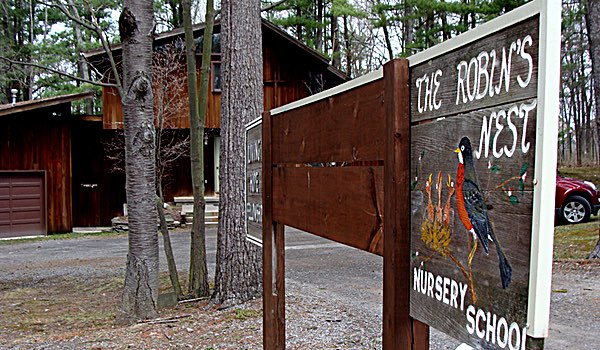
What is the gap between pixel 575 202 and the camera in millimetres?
14062

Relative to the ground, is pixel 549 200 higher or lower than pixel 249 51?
lower

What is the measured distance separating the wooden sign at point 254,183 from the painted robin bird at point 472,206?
81.6 inches

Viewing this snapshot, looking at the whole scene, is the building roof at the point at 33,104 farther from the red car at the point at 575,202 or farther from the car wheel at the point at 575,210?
the car wheel at the point at 575,210

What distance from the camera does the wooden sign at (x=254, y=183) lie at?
3.41 metres

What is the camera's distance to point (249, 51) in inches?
261

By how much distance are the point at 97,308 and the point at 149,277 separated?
68.1 inches

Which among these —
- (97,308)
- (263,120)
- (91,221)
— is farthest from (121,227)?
(263,120)

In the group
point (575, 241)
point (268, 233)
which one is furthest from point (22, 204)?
point (268, 233)

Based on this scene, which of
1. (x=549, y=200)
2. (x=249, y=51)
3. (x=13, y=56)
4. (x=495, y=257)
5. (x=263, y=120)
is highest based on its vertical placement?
(x=13, y=56)

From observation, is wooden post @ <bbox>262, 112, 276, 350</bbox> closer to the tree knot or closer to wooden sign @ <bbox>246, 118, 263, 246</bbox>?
wooden sign @ <bbox>246, 118, 263, 246</bbox>

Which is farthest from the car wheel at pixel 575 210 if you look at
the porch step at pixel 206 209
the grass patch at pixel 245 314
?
the grass patch at pixel 245 314

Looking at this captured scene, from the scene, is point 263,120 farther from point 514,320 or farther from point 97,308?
point 97,308

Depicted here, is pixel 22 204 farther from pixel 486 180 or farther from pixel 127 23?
pixel 486 180

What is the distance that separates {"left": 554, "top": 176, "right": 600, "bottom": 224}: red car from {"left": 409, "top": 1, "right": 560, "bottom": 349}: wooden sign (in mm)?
13877
